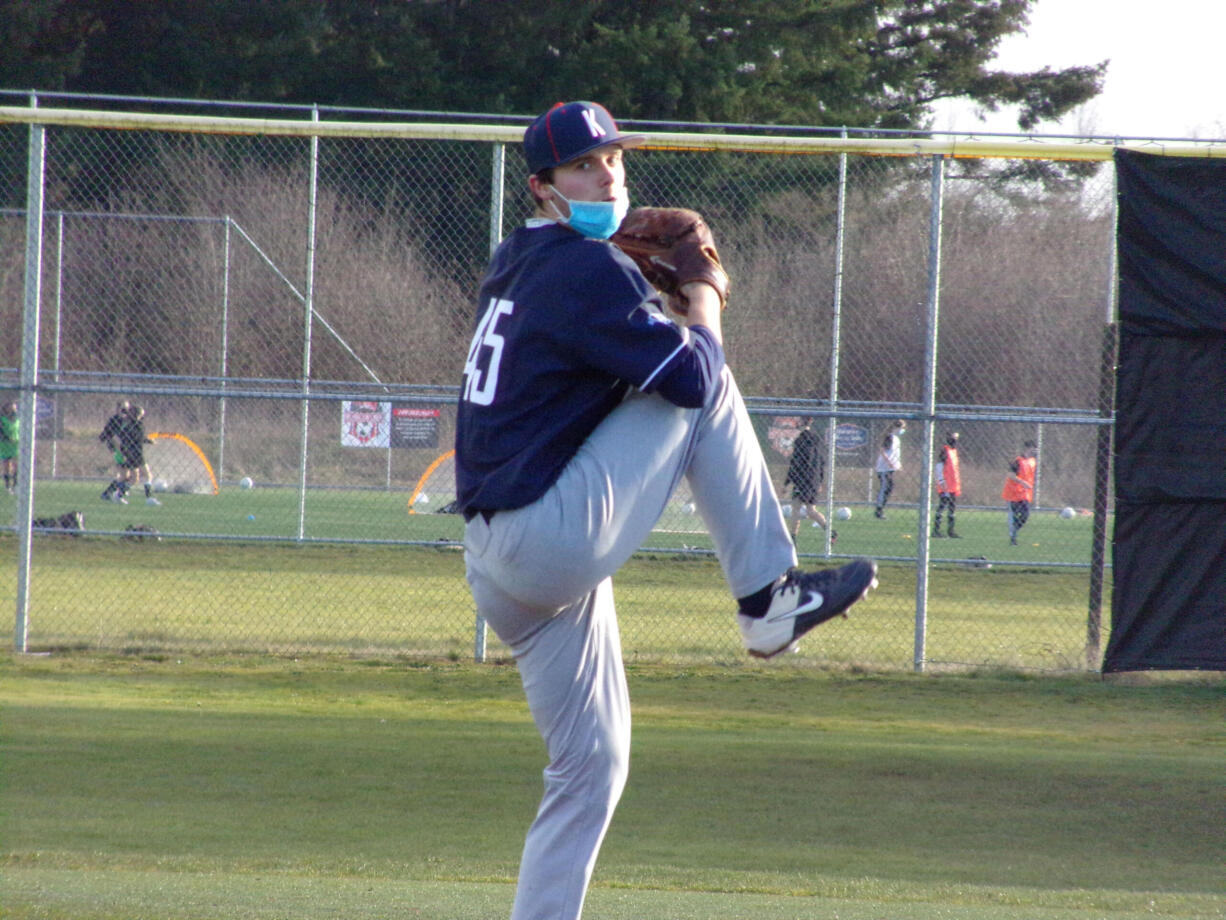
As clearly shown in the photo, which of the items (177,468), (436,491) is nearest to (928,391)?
(436,491)

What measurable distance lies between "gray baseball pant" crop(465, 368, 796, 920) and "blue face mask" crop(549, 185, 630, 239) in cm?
41

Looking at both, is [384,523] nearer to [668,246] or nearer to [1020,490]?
[1020,490]

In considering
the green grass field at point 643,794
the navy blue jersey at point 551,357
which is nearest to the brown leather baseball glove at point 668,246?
the navy blue jersey at point 551,357

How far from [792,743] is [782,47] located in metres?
23.3

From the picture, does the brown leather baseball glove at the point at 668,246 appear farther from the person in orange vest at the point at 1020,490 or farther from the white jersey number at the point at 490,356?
the person in orange vest at the point at 1020,490

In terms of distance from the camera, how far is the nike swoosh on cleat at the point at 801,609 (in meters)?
3.00

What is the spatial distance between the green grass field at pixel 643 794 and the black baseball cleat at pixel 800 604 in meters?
1.67

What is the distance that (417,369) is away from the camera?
65.5 ft

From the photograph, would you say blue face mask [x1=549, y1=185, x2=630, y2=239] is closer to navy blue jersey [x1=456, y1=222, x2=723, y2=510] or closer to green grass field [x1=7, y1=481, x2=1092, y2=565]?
navy blue jersey [x1=456, y1=222, x2=723, y2=510]

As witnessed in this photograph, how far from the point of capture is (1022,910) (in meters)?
4.74

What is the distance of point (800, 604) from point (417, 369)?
17.3 meters

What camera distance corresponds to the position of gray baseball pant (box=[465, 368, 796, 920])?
9.57ft

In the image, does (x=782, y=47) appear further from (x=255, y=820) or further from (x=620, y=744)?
(x=620, y=744)

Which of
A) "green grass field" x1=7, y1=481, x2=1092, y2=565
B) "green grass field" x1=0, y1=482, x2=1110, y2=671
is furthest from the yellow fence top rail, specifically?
"green grass field" x1=7, y1=481, x2=1092, y2=565
